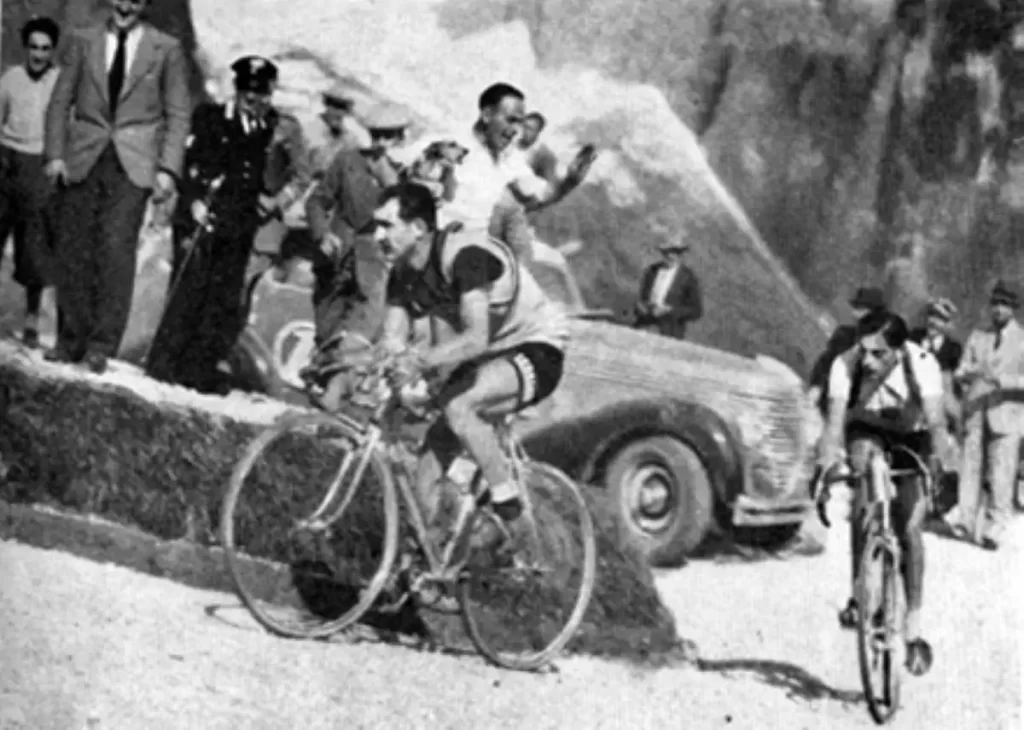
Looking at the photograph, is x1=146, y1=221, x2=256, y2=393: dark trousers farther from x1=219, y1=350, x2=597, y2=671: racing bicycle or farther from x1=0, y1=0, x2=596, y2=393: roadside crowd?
x1=219, y1=350, x2=597, y2=671: racing bicycle

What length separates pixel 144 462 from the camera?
196 inches

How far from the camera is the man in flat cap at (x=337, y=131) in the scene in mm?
5086

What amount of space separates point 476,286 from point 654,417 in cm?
68

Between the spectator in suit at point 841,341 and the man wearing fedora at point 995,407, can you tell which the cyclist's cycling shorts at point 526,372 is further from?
the man wearing fedora at point 995,407

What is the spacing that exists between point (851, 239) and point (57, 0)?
8.23 feet

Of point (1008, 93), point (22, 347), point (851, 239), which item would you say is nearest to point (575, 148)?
point (851, 239)

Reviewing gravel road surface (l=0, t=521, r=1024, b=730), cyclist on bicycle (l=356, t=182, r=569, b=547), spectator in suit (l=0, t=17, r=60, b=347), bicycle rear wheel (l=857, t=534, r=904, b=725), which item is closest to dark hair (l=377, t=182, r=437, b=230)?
cyclist on bicycle (l=356, t=182, r=569, b=547)

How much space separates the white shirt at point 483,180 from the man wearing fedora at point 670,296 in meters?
0.42

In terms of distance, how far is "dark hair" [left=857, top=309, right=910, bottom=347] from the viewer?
207 inches

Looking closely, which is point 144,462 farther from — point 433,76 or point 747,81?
point 747,81

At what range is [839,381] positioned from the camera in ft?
17.2

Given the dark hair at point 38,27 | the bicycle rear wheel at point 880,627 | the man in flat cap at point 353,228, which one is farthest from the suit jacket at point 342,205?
the bicycle rear wheel at point 880,627

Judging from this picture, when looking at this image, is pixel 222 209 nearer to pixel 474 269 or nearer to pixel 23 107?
pixel 23 107

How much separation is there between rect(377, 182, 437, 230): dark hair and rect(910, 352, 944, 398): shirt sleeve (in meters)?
1.57
